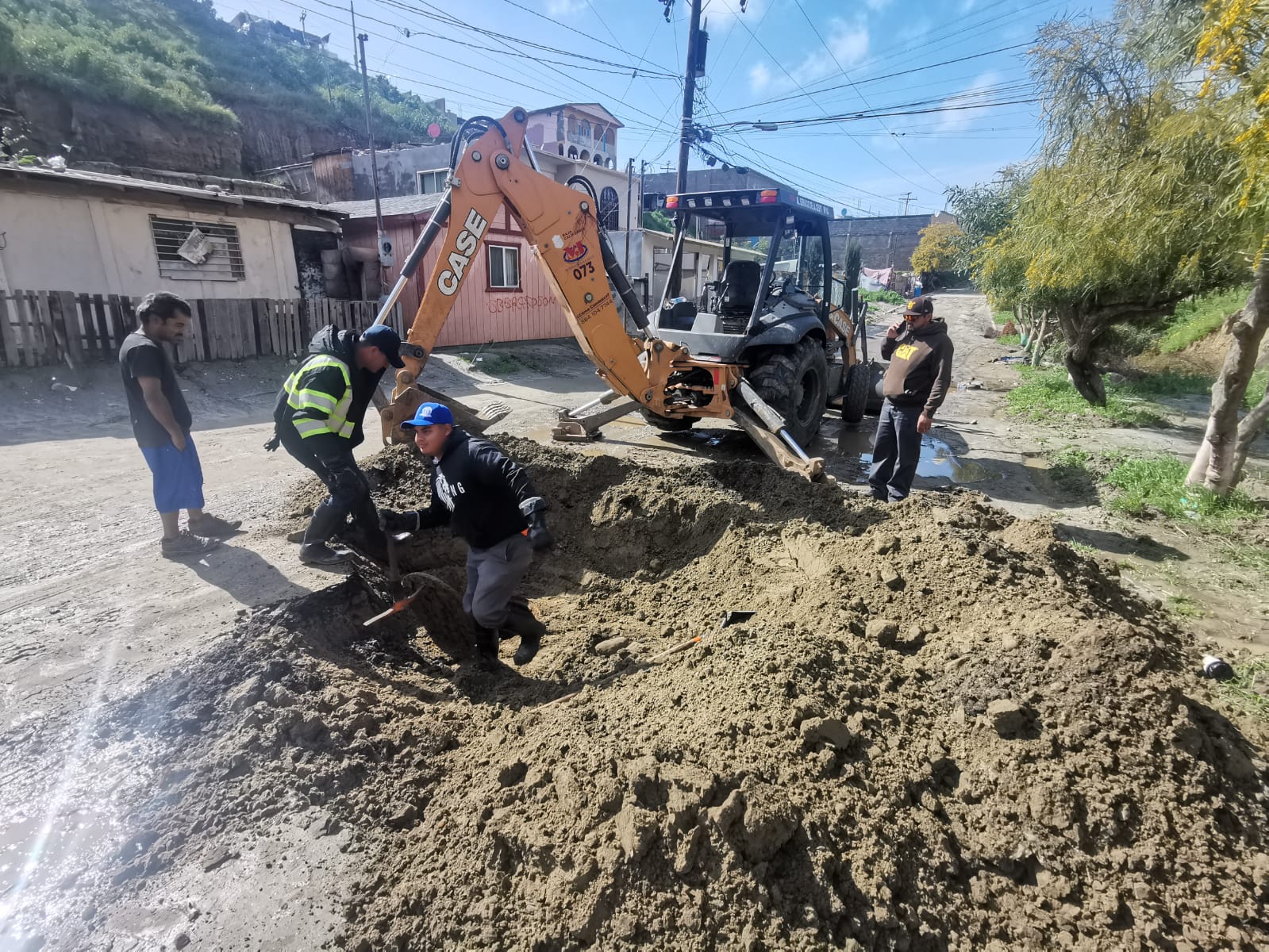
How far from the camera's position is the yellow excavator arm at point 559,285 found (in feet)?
16.5

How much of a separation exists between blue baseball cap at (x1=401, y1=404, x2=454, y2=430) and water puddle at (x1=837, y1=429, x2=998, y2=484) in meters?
4.77

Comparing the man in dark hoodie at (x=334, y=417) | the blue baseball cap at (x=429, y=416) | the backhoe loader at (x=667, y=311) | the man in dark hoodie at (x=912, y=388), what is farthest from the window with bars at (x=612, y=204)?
the blue baseball cap at (x=429, y=416)

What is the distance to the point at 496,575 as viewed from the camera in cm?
336

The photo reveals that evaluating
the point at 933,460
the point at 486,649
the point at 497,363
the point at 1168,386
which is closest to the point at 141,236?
the point at 497,363

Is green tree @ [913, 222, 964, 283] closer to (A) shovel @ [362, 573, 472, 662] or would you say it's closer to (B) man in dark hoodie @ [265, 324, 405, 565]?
(B) man in dark hoodie @ [265, 324, 405, 565]

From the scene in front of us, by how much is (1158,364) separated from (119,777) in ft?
69.5

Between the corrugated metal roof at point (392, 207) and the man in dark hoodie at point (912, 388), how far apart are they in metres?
12.3

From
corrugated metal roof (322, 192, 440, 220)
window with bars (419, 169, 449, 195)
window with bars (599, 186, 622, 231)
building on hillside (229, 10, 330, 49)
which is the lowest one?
corrugated metal roof (322, 192, 440, 220)

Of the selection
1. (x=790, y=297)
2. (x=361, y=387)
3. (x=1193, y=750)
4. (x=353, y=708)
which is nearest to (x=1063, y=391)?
(x=790, y=297)

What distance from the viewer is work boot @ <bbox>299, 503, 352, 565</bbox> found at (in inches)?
163

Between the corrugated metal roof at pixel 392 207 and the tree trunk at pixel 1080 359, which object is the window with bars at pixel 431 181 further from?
the tree trunk at pixel 1080 359

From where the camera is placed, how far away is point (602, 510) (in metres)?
5.02

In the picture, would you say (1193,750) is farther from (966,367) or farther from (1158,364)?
(1158,364)

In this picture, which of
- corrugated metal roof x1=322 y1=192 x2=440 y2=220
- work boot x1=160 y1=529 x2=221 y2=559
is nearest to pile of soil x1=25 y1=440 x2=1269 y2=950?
work boot x1=160 y1=529 x2=221 y2=559
